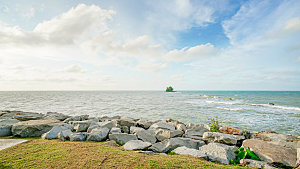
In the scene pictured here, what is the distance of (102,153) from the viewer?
4.41 m

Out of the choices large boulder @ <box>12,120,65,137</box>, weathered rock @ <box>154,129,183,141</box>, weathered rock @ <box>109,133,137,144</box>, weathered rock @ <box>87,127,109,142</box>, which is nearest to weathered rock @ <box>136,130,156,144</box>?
weathered rock @ <box>154,129,183,141</box>

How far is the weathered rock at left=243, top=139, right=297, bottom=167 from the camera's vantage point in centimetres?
484

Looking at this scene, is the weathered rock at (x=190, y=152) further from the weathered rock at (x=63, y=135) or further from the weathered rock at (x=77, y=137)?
the weathered rock at (x=63, y=135)

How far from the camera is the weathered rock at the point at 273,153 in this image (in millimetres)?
4840

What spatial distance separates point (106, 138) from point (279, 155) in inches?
269

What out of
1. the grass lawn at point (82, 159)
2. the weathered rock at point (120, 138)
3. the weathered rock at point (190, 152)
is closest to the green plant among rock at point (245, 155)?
the weathered rock at point (190, 152)

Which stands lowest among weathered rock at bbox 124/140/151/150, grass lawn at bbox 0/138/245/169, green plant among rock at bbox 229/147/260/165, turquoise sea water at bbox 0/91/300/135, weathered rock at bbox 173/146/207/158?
turquoise sea water at bbox 0/91/300/135

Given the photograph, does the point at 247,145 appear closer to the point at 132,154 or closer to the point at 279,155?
the point at 279,155

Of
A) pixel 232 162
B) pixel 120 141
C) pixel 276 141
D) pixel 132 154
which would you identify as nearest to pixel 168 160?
pixel 132 154

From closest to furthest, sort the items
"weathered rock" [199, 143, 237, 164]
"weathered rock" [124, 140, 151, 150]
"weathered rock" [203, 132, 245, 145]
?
"weathered rock" [199, 143, 237, 164] < "weathered rock" [124, 140, 151, 150] < "weathered rock" [203, 132, 245, 145]

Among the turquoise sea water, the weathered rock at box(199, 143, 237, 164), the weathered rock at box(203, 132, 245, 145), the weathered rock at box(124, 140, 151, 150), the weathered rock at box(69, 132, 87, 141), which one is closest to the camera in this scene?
the weathered rock at box(199, 143, 237, 164)

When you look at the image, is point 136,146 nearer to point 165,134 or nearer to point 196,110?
point 165,134

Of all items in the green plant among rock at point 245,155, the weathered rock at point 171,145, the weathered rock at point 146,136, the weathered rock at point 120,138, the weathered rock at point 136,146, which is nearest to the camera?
the green plant among rock at point 245,155

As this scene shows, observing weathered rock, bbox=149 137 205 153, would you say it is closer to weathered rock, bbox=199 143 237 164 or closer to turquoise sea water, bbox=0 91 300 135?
weathered rock, bbox=199 143 237 164
